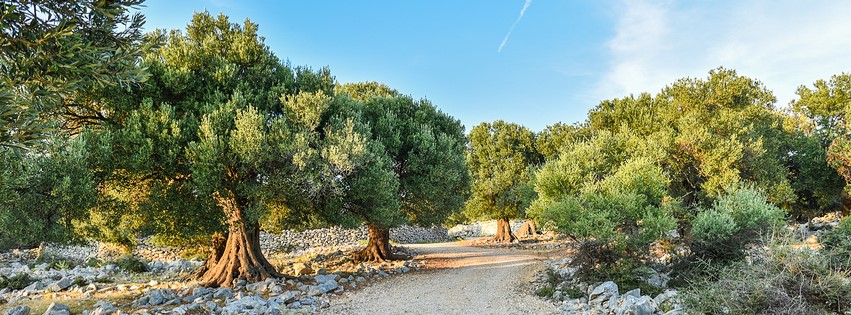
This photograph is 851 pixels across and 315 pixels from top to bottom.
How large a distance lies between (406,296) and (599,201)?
7788 mm

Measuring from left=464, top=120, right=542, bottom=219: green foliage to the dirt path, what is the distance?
1226 centimetres

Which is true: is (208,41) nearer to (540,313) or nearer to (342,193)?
(342,193)

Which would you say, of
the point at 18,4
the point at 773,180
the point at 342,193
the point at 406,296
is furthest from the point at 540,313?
the point at 773,180

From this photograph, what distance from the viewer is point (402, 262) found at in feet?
77.6

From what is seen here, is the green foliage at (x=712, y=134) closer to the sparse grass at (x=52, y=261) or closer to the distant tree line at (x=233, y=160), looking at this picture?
the distant tree line at (x=233, y=160)

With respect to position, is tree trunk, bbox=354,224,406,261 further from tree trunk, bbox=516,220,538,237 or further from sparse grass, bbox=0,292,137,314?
tree trunk, bbox=516,220,538,237

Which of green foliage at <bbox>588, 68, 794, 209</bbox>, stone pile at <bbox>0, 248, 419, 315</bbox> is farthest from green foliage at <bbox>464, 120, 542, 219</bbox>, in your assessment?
stone pile at <bbox>0, 248, 419, 315</bbox>

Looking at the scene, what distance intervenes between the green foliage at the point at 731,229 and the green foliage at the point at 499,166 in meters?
20.1

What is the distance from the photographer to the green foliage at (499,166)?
3553 centimetres

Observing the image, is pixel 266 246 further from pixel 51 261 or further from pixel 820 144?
pixel 820 144

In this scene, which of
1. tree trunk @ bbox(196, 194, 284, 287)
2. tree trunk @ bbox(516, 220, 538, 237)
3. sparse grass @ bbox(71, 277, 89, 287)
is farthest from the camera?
tree trunk @ bbox(516, 220, 538, 237)

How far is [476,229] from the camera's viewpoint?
5881cm

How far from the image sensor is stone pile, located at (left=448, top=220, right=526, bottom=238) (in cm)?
5612

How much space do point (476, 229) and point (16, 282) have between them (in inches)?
1909
